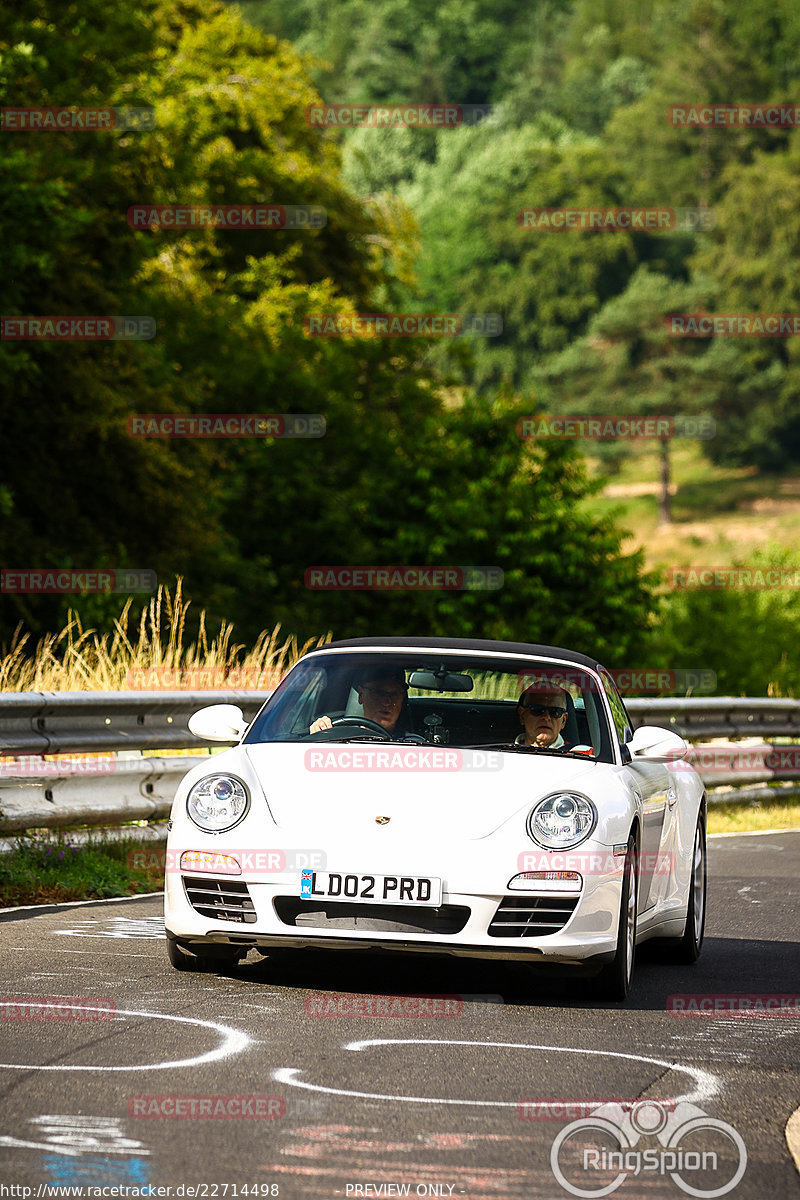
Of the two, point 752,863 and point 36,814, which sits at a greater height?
point 36,814

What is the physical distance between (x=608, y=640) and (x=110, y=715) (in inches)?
1566

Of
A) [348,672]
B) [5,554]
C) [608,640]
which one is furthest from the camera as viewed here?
[608,640]

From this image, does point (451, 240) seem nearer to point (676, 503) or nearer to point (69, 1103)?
point (676, 503)

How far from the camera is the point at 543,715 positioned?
8000 millimetres

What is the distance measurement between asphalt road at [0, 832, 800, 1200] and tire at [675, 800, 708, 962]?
40 centimetres

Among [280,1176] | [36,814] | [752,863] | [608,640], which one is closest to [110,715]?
[36,814]

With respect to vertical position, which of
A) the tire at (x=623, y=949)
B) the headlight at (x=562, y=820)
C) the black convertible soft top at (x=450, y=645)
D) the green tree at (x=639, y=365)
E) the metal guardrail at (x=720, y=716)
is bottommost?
the metal guardrail at (x=720, y=716)

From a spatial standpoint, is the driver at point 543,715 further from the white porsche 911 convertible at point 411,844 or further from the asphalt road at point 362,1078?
the asphalt road at point 362,1078

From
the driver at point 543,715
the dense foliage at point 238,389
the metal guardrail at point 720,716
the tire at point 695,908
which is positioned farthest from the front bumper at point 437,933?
the dense foliage at point 238,389

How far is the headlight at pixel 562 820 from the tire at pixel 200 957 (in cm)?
128

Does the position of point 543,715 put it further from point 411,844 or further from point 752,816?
point 752,816

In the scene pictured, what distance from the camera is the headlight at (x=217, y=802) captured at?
6.93 m

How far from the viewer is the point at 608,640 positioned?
163ft

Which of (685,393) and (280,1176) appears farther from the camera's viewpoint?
(685,393)
